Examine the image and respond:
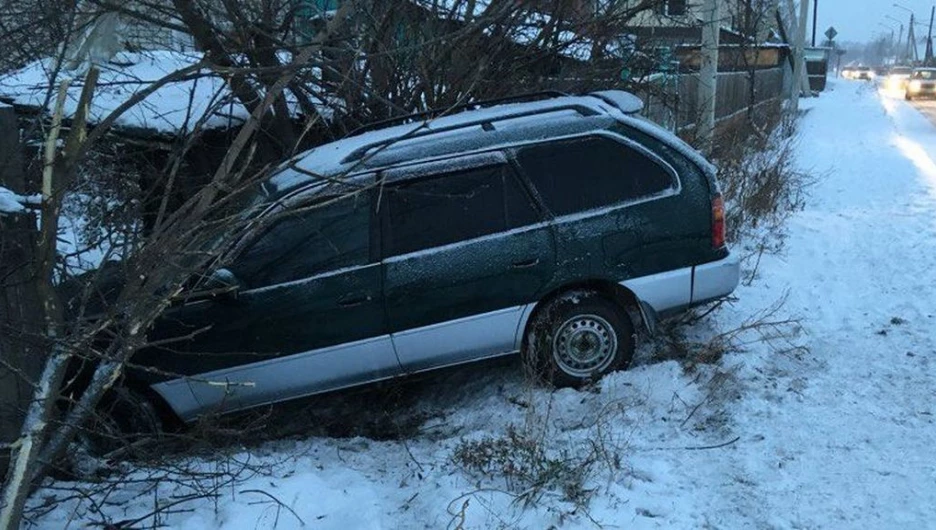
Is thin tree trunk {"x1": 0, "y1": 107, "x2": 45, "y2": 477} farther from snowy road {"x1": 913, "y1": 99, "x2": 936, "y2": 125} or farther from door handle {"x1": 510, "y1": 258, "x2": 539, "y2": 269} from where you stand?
snowy road {"x1": 913, "y1": 99, "x2": 936, "y2": 125}

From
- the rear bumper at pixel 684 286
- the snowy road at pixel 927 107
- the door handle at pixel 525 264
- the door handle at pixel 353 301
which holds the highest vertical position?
the door handle at pixel 525 264

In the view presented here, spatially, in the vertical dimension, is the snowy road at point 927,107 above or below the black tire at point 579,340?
below

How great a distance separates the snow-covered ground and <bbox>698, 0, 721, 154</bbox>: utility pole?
17.8 ft

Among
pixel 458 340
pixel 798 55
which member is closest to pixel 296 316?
pixel 458 340

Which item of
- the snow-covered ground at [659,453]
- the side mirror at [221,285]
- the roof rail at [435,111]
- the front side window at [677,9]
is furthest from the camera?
the front side window at [677,9]

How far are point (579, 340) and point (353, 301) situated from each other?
142cm

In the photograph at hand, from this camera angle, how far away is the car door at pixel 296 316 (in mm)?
4656

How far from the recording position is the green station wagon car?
469cm

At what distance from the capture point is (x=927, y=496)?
3.65 meters

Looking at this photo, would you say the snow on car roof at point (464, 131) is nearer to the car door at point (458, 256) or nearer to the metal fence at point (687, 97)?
the car door at point (458, 256)

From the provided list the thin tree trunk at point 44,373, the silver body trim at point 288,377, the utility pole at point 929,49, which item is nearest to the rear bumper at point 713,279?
the silver body trim at point 288,377

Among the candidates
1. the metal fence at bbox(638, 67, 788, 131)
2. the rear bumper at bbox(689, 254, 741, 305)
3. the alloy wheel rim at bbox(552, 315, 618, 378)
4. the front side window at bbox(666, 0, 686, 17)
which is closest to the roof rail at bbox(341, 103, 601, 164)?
the rear bumper at bbox(689, 254, 741, 305)

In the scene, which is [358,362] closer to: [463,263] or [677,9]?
[463,263]

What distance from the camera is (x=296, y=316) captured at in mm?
4684
